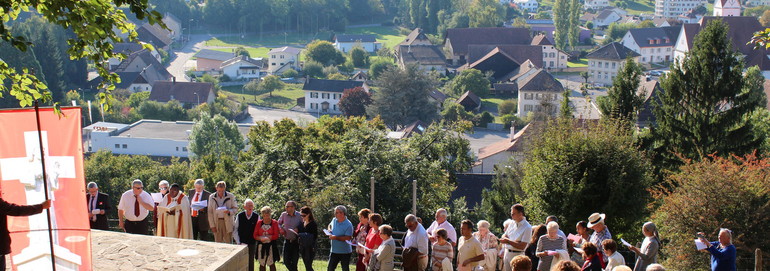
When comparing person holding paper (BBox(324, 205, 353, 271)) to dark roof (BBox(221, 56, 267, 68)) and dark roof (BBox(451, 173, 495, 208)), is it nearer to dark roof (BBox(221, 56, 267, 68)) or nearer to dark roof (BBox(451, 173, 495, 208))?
dark roof (BBox(451, 173, 495, 208))

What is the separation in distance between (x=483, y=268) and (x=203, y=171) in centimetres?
2128

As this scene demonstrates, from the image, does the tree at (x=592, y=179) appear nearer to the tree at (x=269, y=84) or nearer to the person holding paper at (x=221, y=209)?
the person holding paper at (x=221, y=209)

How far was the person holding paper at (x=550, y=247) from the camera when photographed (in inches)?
372

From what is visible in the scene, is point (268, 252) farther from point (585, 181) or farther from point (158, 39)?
point (158, 39)

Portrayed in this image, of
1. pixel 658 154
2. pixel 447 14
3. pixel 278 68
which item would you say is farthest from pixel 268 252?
pixel 447 14

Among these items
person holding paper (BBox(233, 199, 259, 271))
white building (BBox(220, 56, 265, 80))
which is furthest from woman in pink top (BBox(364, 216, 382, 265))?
white building (BBox(220, 56, 265, 80))

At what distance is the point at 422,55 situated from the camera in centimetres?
10062

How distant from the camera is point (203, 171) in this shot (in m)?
29.9

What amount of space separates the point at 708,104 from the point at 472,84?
57.6 m

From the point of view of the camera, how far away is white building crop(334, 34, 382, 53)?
388 feet

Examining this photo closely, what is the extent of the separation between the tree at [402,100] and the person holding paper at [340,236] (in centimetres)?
5914

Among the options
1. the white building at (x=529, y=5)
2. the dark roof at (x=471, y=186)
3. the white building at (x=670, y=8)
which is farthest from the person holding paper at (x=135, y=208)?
the white building at (x=670, y=8)

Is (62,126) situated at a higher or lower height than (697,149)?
higher

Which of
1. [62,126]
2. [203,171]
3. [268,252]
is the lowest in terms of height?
[203,171]
